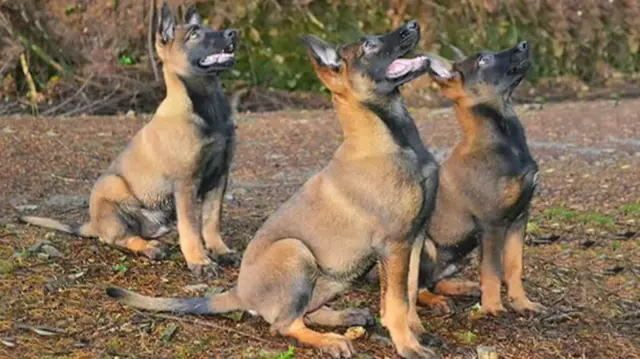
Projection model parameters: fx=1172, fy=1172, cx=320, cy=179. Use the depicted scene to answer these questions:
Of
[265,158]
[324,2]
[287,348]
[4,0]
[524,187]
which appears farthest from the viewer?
[324,2]

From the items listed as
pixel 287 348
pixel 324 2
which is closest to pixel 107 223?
pixel 287 348

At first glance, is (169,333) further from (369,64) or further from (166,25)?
(166,25)

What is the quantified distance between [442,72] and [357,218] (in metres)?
1.25

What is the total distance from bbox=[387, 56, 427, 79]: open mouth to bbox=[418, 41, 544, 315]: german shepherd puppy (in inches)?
28.0

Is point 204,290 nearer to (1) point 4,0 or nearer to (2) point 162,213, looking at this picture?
(2) point 162,213

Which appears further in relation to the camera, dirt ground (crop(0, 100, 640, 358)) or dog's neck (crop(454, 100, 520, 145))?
dog's neck (crop(454, 100, 520, 145))

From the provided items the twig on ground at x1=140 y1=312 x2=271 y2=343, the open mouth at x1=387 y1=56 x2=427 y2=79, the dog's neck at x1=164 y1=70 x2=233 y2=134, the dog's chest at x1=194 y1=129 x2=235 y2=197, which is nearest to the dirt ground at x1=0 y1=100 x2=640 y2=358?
the twig on ground at x1=140 y1=312 x2=271 y2=343

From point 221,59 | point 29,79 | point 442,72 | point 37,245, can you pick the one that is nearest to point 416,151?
point 442,72

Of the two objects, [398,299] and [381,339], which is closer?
[398,299]

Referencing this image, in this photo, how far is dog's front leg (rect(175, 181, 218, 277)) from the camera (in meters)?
6.66

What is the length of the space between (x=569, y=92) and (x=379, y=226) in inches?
502

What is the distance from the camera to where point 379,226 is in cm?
532

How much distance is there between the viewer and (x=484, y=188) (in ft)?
19.8

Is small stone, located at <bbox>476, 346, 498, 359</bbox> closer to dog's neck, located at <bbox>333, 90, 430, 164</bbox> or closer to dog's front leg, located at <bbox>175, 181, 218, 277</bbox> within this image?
dog's neck, located at <bbox>333, 90, 430, 164</bbox>
